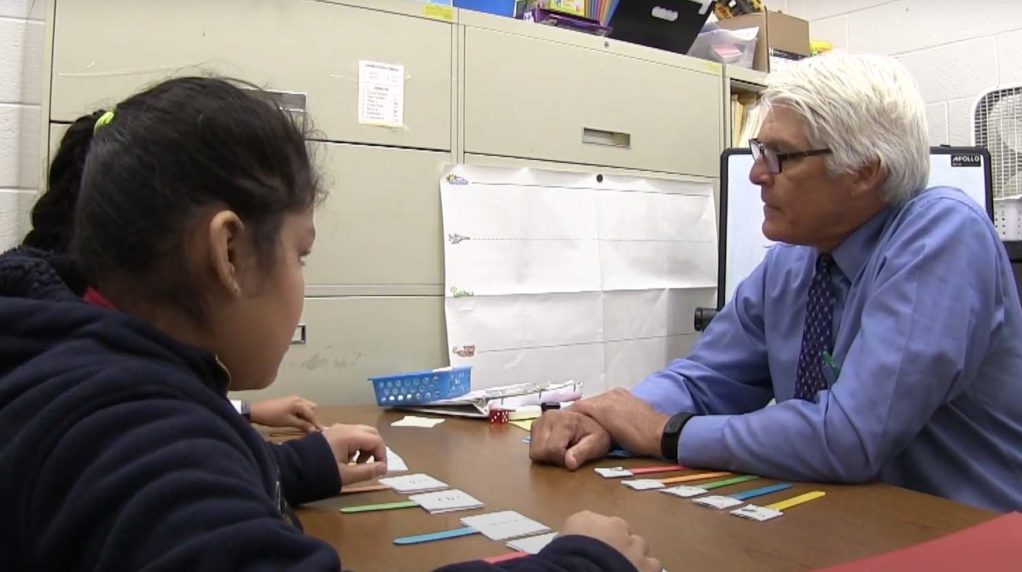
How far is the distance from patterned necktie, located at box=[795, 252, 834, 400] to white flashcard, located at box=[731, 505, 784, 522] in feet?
1.33

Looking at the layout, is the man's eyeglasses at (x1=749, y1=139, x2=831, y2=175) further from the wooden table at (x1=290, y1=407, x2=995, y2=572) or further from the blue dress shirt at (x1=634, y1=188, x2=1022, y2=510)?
the wooden table at (x1=290, y1=407, x2=995, y2=572)

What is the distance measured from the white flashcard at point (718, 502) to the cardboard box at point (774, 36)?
178 centimetres

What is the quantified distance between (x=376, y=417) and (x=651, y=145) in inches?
40.9

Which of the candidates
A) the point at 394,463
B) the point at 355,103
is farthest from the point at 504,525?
the point at 355,103

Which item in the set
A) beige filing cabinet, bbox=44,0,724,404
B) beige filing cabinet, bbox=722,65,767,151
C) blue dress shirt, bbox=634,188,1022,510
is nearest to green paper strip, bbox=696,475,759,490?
blue dress shirt, bbox=634,188,1022,510

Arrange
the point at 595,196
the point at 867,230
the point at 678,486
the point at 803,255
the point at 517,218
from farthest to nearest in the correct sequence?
the point at 595,196 < the point at 517,218 < the point at 803,255 < the point at 867,230 < the point at 678,486

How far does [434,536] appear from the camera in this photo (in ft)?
2.26

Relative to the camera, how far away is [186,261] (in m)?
0.54

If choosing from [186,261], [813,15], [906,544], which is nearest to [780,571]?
[906,544]

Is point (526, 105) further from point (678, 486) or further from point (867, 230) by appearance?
point (678, 486)

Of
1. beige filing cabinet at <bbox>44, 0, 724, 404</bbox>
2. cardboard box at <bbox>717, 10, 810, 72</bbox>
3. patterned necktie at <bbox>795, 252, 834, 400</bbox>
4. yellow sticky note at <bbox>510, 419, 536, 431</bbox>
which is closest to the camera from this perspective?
patterned necktie at <bbox>795, 252, 834, 400</bbox>

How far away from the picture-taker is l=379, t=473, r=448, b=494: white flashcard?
0.86 m

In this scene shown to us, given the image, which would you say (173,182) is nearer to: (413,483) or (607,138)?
(413,483)

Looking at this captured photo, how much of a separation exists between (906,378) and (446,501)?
0.56 m
